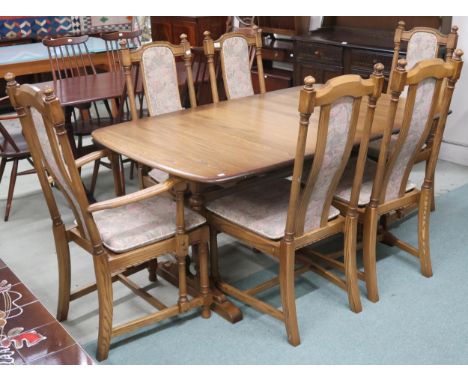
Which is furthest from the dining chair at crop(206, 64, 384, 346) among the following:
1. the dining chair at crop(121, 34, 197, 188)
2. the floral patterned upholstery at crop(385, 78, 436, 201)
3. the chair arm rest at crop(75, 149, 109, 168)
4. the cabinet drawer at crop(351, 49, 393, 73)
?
the cabinet drawer at crop(351, 49, 393, 73)

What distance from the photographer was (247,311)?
251cm

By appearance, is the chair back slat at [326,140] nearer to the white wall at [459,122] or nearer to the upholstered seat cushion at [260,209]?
the upholstered seat cushion at [260,209]

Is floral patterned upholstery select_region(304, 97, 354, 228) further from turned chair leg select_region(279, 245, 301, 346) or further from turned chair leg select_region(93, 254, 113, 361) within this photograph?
turned chair leg select_region(93, 254, 113, 361)

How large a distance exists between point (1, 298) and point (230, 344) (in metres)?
1.07

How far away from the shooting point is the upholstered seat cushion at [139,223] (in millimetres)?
2146

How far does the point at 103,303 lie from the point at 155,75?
1.36 meters

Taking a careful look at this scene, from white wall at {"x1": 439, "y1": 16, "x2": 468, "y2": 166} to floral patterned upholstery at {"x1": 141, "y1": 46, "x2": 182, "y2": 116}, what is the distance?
82.9 inches

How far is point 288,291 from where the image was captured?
2.21 m

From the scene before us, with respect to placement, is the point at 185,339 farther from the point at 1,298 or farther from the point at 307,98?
the point at 307,98

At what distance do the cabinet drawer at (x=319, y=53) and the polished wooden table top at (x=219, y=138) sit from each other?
122cm

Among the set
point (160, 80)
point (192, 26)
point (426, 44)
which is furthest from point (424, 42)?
point (192, 26)

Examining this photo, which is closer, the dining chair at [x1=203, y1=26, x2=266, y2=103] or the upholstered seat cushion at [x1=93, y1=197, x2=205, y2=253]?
the upholstered seat cushion at [x1=93, y1=197, x2=205, y2=253]

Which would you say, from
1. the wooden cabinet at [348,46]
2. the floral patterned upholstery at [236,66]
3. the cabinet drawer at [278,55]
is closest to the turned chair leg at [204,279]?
the floral patterned upholstery at [236,66]

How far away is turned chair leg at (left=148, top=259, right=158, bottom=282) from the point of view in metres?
2.72
